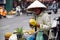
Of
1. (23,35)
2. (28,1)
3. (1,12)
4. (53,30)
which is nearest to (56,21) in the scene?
(53,30)

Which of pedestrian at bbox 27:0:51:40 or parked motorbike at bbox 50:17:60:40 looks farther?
parked motorbike at bbox 50:17:60:40

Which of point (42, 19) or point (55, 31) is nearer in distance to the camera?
point (42, 19)

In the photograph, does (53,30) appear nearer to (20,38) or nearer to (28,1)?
(20,38)

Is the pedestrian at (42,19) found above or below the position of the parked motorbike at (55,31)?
above

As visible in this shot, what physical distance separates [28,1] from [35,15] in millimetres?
48260

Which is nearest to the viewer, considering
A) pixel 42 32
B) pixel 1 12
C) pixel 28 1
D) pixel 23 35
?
pixel 42 32

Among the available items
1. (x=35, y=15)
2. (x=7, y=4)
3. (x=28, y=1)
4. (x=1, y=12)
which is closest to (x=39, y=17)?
(x=35, y=15)

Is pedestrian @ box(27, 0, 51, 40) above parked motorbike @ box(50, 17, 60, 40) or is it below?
above

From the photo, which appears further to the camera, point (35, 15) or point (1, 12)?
point (1, 12)

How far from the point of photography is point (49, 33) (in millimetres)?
7078

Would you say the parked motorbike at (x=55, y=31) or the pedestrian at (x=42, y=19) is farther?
the parked motorbike at (x=55, y=31)

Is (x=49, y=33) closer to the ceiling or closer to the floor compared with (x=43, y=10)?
closer to the floor

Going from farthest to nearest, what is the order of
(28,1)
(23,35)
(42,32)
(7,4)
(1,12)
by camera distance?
(28,1) → (7,4) → (1,12) → (23,35) → (42,32)

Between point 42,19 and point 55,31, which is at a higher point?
point 42,19
